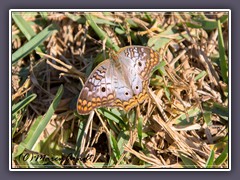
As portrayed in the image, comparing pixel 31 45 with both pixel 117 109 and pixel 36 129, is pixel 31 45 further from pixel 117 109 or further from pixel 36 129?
pixel 117 109

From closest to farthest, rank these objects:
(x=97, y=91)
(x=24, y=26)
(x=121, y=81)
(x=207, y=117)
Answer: (x=97, y=91), (x=121, y=81), (x=207, y=117), (x=24, y=26)

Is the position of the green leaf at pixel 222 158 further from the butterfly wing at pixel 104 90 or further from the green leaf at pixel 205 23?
the green leaf at pixel 205 23

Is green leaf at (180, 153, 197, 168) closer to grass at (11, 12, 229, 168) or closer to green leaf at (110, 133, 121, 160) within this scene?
grass at (11, 12, 229, 168)

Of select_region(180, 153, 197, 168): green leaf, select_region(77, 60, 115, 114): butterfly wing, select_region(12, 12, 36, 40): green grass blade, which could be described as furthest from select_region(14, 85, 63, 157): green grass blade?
select_region(180, 153, 197, 168): green leaf

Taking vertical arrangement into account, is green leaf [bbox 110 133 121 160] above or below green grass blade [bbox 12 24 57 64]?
below

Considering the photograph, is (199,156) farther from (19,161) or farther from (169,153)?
(19,161)

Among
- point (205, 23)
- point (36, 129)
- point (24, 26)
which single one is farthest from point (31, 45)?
point (205, 23)
